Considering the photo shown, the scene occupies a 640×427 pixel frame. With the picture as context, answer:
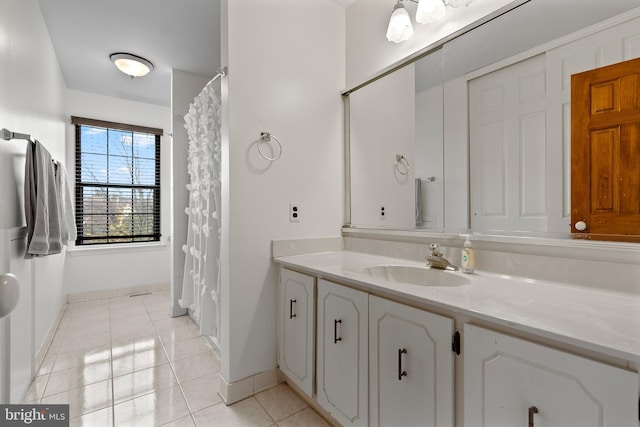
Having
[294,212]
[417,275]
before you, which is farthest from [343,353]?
[294,212]

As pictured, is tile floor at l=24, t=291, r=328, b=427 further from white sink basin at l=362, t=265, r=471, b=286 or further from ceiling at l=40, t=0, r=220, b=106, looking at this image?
ceiling at l=40, t=0, r=220, b=106

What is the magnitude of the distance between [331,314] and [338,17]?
81.4 inches

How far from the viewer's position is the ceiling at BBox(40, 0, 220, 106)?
2174 mm

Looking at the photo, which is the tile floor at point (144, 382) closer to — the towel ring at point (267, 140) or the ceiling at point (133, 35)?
the towel ring at point (267, 140)

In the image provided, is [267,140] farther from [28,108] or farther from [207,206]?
[28,108]

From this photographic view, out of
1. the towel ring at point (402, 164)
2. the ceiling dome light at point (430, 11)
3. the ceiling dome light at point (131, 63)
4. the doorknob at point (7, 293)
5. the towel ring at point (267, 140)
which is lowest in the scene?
the doorknob at point (7, 293)

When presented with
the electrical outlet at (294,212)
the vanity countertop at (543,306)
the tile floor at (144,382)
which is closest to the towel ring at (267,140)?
the electrical outlet at (294,212)

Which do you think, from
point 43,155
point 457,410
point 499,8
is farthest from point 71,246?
point 499,8

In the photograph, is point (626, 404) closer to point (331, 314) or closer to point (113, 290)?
point (331, 314)

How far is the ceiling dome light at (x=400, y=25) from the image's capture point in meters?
1.64

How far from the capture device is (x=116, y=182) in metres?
3.87

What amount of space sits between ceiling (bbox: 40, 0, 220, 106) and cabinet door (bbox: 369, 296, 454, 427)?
2447mm

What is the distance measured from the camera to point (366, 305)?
1229 millimetres

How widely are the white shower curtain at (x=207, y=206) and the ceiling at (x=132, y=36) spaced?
61cm
